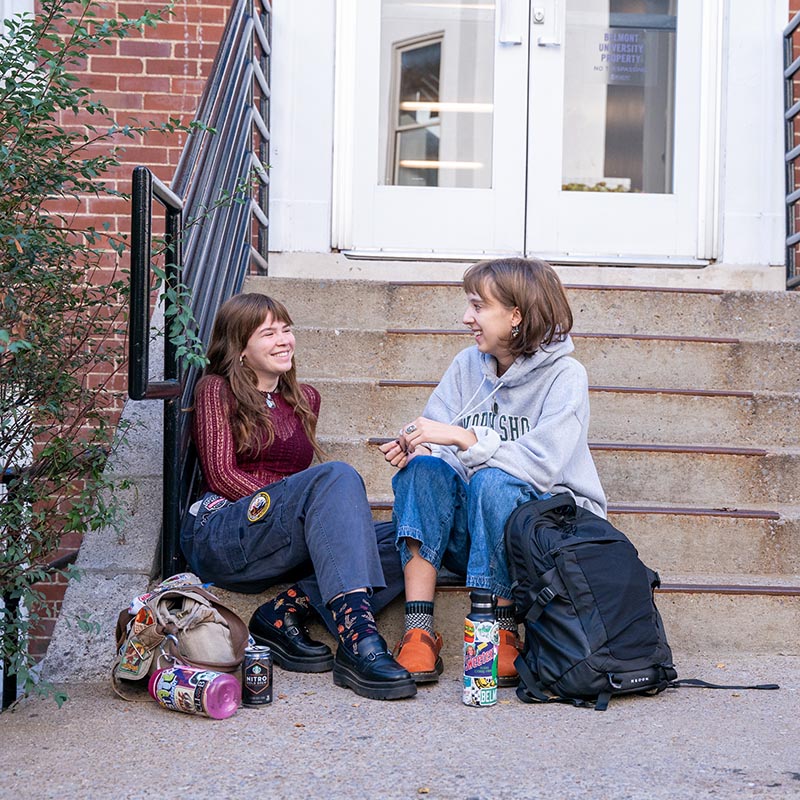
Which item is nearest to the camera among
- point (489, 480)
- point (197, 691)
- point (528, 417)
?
point (197, 691)

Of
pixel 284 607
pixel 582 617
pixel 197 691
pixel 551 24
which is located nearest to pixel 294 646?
pixel 284 607

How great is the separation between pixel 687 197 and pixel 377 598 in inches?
115

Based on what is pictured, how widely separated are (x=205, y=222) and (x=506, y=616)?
1737mm

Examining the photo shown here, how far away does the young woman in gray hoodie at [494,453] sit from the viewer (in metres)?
3.07

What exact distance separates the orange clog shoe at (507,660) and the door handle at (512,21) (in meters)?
3.25

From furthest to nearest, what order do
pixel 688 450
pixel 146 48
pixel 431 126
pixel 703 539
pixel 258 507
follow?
1. pixel 431 126
2. pixel 146 48
3. pixel 688 450
4. pixel 703 539
5. pixel 258 507

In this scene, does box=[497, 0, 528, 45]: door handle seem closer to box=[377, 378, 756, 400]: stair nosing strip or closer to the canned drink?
box=[377, 378, 756, 400]: stair nosing strip

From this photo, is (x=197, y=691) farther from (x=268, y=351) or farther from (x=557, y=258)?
(x=557, y=258)

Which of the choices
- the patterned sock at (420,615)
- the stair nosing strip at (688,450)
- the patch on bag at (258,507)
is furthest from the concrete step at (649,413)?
the patterned sock at (420,615)

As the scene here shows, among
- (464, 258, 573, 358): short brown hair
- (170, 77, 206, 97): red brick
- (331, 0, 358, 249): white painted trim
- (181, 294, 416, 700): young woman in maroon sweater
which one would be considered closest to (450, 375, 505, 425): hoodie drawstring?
(464, 258, 573, 358): short brown hair

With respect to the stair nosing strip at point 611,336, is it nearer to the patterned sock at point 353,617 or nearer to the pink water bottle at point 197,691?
the patterned sock at point 353,617

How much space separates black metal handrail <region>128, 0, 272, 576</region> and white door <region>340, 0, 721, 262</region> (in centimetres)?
48

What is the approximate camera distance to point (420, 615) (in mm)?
3139

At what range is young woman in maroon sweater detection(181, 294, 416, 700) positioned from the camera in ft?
9.93
